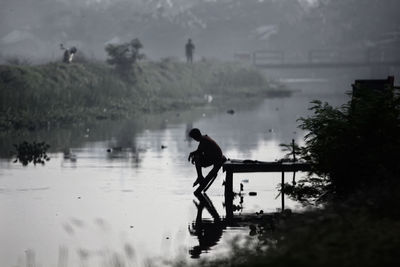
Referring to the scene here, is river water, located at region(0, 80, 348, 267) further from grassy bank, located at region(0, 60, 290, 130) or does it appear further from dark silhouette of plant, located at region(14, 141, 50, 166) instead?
grassy bank, located at region(0, 60, 290, 130)

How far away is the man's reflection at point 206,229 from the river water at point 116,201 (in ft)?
0.11

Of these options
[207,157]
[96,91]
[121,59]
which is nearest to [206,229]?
[207,157]

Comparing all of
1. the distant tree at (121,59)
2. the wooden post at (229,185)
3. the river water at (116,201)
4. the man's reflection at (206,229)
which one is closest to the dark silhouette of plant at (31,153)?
the river water at (116,201)

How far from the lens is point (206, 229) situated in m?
18.5

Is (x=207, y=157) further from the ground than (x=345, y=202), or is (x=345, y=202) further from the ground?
(x=207, y=157)

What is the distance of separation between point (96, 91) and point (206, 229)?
144ft

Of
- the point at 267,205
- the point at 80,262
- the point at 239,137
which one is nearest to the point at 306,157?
the point at 267,205

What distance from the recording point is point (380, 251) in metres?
11.0

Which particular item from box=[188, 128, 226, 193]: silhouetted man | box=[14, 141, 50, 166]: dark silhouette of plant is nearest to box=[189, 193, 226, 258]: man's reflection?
box=[188, 128, 226, 193]: silhouetted man

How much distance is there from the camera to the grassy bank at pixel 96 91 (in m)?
49.4

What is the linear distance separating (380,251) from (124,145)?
27015mm

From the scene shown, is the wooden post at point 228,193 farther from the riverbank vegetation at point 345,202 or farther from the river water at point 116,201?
the riverbank vegetation at point 345,202

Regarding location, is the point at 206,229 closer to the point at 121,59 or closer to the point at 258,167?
the point at 258,167

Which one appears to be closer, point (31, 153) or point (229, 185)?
point (229, 185)
